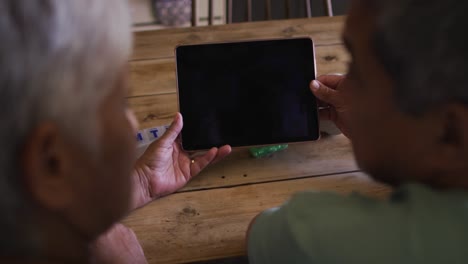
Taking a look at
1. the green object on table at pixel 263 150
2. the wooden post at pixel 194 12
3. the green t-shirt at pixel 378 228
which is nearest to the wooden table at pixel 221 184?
the green object on table at pixel 263 150

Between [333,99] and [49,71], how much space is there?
68cm

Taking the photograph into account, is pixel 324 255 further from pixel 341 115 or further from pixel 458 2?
pixel 341 115

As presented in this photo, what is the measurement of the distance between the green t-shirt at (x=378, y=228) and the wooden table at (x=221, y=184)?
238 mm

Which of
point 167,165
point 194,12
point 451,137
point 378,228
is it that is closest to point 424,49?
point 451,137

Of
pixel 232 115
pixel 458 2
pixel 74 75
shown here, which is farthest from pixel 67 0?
pixel 232 115

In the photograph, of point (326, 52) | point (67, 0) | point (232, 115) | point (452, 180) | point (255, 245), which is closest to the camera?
point (67, 0)

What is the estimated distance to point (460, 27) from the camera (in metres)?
0.43

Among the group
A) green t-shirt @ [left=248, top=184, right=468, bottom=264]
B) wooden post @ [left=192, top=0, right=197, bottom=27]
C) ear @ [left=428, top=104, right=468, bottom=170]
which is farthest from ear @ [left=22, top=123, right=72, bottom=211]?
wooden post @ [left=192, top=0, right=197, bottom=27]

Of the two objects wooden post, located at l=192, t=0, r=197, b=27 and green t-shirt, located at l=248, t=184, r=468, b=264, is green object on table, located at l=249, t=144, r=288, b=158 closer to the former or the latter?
green t-shirt, located at l=248, t=184, r=468, b=264

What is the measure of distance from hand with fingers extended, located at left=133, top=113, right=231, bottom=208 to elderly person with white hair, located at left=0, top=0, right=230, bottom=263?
33 centimetres

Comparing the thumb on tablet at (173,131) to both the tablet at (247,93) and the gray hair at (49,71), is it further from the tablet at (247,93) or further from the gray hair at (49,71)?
the gray hair at (49,71)

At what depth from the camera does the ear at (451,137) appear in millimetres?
474

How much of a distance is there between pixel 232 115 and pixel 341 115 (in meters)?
0.25

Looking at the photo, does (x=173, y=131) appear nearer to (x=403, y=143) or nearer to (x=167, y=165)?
(x=167, y=165)
